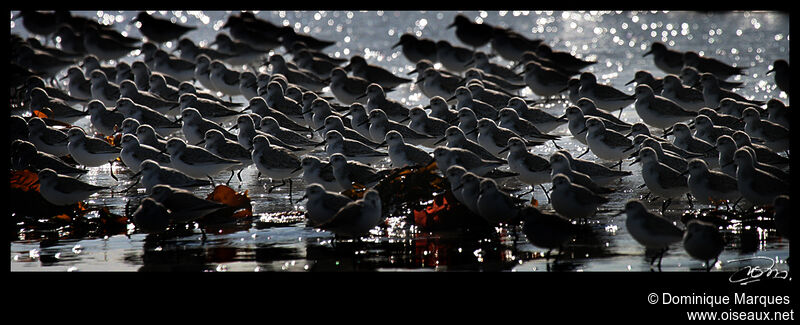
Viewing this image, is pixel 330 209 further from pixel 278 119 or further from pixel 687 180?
pixel 278 119

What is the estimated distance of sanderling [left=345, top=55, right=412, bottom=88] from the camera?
15742 millimetres

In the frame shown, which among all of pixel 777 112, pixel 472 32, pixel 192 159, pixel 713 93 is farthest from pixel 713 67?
pixel 192 159

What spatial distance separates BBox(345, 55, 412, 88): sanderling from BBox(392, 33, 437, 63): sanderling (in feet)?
9.25

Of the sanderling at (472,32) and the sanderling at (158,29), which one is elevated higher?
the sanderling at (158,29)

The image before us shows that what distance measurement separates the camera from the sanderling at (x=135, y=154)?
9844 mm

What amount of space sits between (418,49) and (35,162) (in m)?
10.3

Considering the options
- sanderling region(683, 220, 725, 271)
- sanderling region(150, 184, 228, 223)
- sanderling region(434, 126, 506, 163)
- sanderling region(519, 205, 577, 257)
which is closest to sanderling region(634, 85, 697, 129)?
sanderling region(434, 126, 506, 163)

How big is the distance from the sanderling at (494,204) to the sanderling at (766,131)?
4.32m

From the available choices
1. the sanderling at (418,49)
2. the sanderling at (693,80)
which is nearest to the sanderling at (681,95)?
the sanderling at (693,80)

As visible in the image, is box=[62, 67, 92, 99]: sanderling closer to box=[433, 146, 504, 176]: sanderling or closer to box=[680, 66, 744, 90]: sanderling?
box=[433, 146, 504, 176]: sanderling

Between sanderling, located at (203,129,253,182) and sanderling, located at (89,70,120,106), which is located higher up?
sanderling, located at (89,70,120,106)

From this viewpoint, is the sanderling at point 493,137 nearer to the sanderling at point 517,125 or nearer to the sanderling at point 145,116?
the sanderling at point 517,125

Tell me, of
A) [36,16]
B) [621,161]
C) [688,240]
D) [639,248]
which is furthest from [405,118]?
[36,16]
